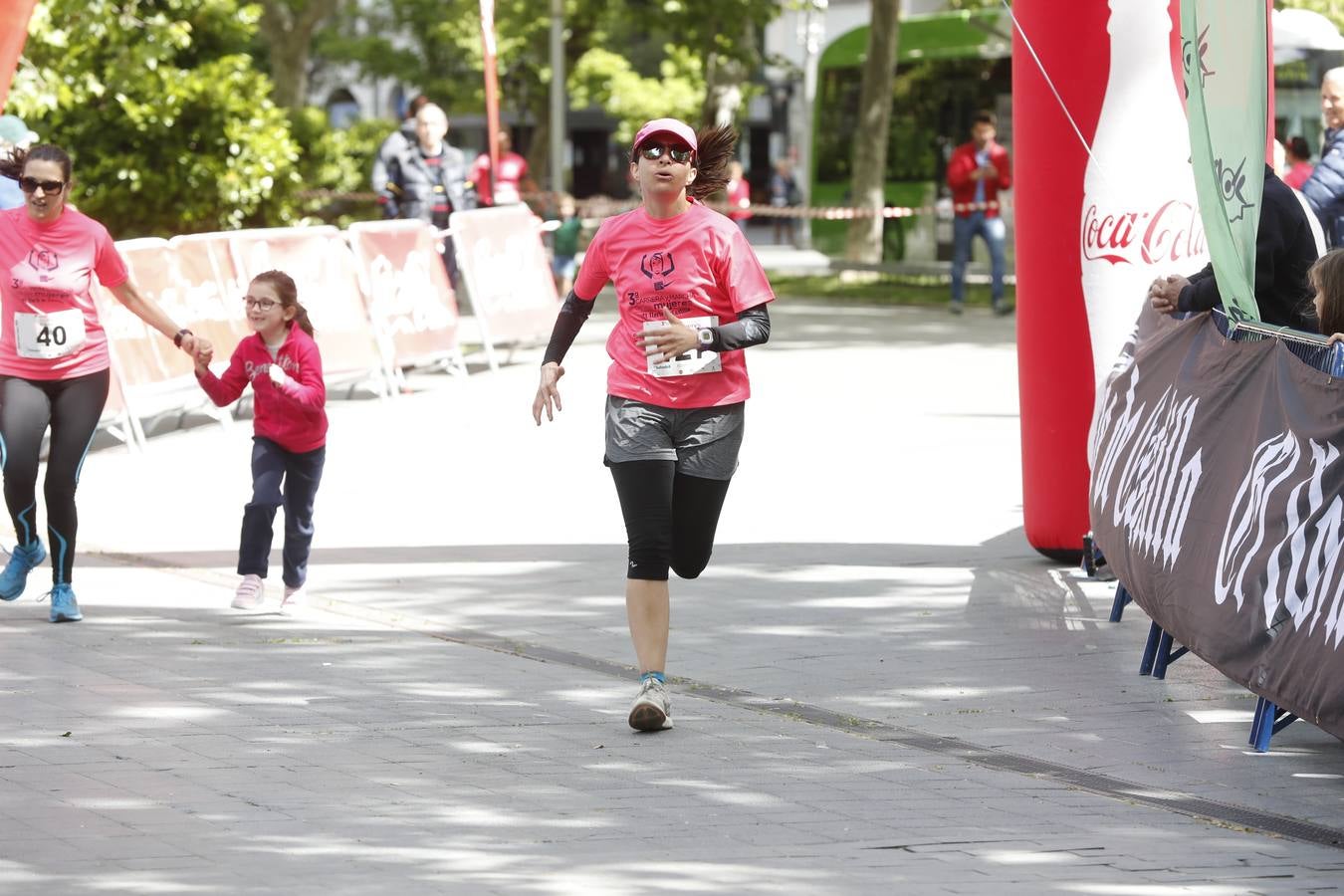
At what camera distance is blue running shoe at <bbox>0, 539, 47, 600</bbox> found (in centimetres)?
894

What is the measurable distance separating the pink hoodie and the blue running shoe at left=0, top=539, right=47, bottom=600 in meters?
1.06

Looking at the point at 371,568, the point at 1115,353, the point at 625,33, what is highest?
the point at 625,33

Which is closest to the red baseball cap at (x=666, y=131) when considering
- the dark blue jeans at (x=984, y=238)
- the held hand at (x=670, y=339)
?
the held hand at (x=670, y=339)

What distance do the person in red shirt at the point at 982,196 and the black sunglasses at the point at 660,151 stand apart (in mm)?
18273

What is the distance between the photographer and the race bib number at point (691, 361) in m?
6.80

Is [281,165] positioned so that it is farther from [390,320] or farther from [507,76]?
→ [507,76]

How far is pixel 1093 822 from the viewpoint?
18.6ft

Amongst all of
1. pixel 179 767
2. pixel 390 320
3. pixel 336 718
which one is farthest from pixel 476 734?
pixel 390 320

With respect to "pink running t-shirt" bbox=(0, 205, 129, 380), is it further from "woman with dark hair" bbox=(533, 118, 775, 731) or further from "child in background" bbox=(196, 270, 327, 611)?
"woman with dark hair" bbox=(533, 118, 775, 731)

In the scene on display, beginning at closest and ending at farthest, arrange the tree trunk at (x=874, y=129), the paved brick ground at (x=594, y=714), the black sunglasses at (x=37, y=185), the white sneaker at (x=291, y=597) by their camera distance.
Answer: the paved brick ground at (x=594, y=714) < the black sunglasses at (x=37, y=185) < the white sneaker at (x=291, y=597) < the tree trunk at (x=874, y=129)

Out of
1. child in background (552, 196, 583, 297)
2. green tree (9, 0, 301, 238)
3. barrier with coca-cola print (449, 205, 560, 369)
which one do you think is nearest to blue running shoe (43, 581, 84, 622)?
barrier with coca-cola print (449, 205, 560, 369)

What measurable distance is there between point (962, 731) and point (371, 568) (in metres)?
3.84

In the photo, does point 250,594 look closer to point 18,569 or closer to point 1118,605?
point 18,569

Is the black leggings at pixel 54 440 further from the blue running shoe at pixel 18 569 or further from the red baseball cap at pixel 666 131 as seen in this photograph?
the red baseball cap at pixel 666 131
